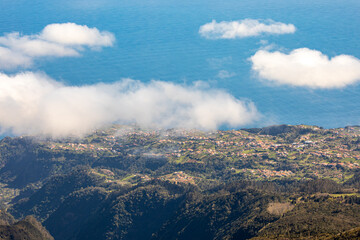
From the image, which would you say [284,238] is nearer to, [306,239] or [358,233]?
[306,239]

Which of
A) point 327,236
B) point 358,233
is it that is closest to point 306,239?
point 327,236

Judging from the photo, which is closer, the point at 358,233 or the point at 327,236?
the point at 358,233

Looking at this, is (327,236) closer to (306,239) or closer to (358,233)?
(306,239)

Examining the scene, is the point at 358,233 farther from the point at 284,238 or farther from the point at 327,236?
the point at 284,238

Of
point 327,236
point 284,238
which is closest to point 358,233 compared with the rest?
point 327,236

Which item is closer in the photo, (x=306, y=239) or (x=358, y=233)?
(x=358, y=233)

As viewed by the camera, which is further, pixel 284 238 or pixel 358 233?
pixel 284 238
